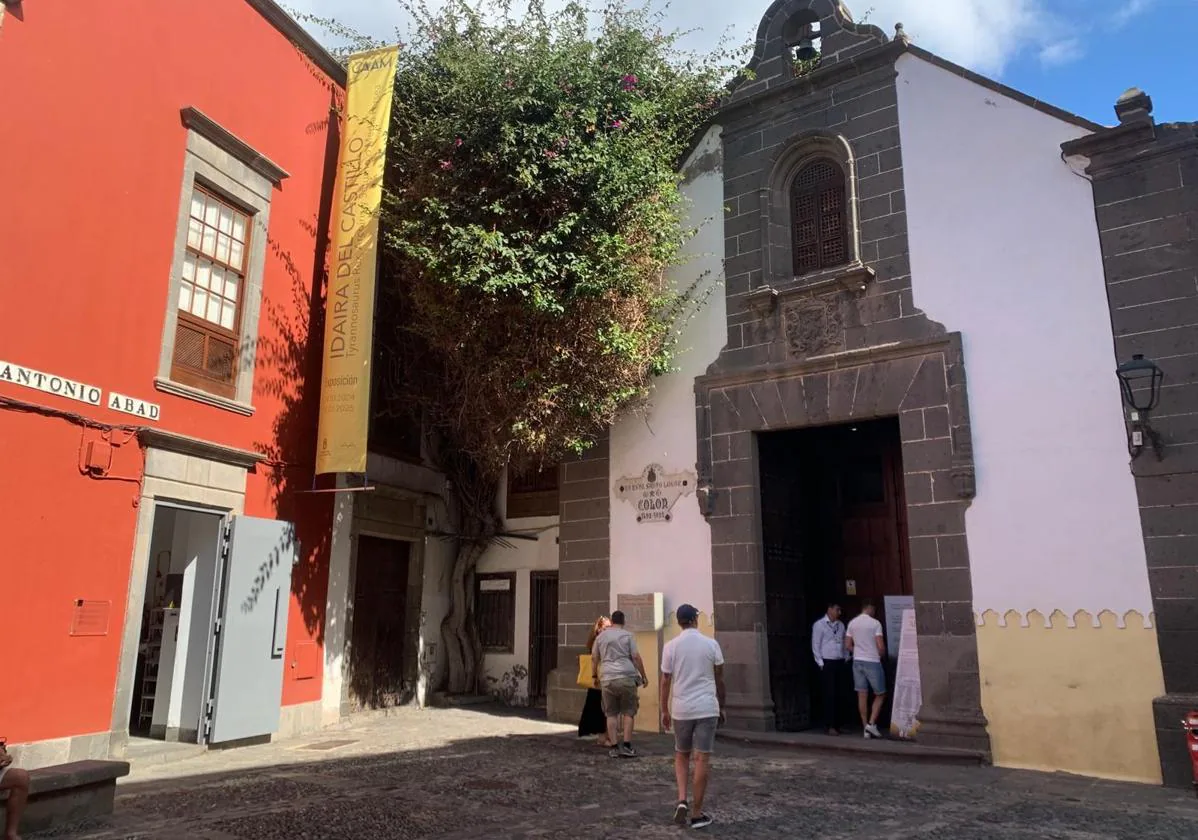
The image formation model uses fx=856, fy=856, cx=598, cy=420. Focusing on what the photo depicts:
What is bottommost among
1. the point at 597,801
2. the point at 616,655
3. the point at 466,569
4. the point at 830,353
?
the point at 597,801

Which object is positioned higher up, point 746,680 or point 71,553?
point 71,553

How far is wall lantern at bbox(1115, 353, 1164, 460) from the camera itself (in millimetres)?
8023

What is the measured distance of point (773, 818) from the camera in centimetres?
614

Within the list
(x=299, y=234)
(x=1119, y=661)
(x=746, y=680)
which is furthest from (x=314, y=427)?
(x=1119, y=661)

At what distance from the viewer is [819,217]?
10867mm

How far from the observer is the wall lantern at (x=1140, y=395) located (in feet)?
26.3

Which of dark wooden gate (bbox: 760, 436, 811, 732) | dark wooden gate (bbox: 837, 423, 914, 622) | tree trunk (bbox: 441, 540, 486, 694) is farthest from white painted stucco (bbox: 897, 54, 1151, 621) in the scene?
tree trunk (bbox: 441, 540, 486, 694)

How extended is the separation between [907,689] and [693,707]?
4.62 metres

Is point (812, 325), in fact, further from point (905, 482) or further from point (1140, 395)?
point (1140, 395)

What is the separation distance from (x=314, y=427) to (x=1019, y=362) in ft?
26.3

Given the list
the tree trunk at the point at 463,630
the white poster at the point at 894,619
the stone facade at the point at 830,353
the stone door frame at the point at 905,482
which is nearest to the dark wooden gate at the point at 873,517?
the white poster at the point at 894,619

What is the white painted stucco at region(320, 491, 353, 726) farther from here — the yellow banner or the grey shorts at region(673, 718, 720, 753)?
the grey shorts at region(673, 718, 720, 753)

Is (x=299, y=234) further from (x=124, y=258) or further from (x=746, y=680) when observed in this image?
(x=746, y=680)

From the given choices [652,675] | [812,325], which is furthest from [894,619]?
[812,325]
